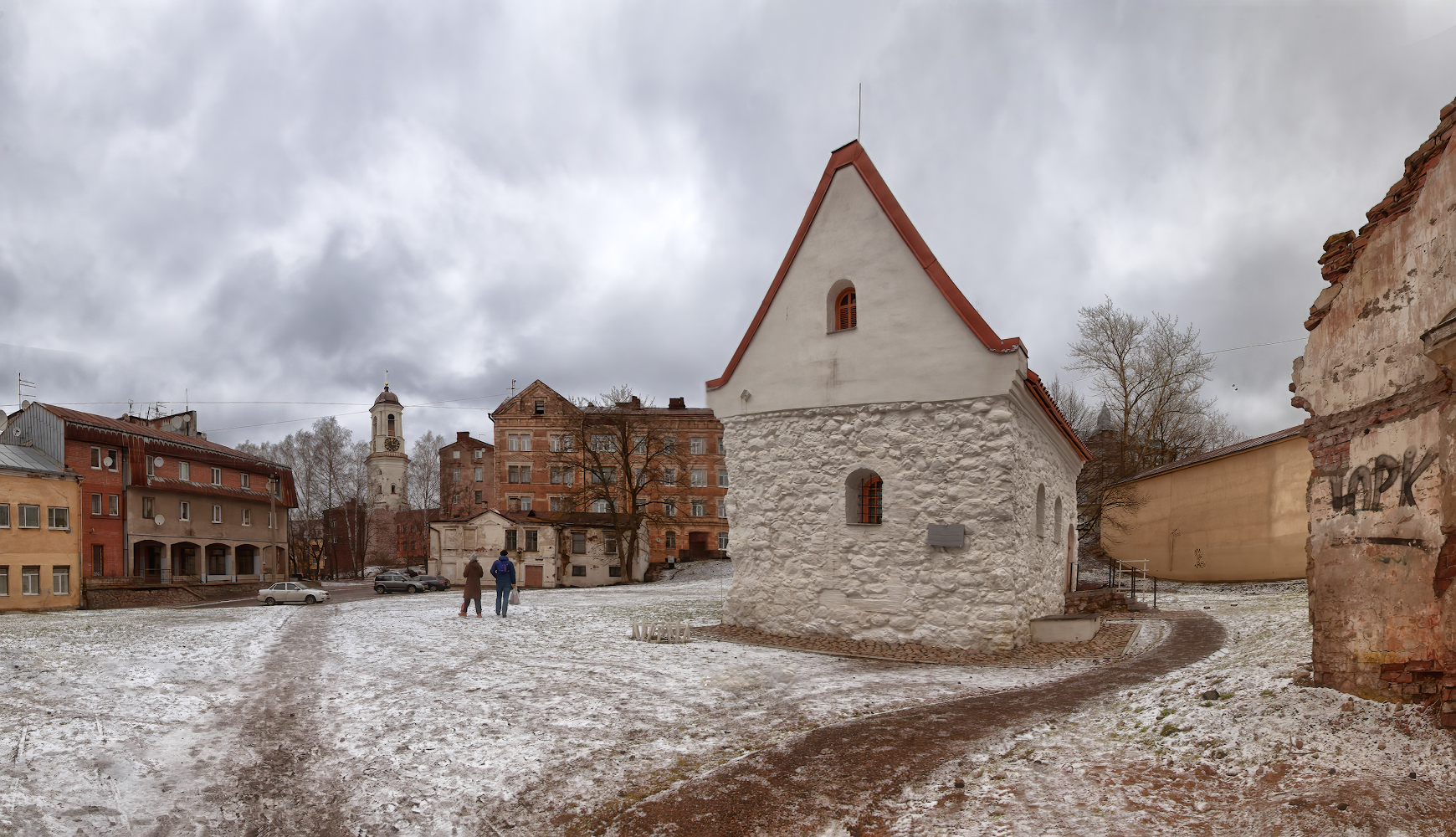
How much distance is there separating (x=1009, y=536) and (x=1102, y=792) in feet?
23.4

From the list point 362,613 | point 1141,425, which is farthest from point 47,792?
point 1141,425

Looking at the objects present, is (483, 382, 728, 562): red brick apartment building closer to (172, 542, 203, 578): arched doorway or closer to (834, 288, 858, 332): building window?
(172, 542, 203, 578): arched doorway

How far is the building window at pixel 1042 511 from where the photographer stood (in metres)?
14.5

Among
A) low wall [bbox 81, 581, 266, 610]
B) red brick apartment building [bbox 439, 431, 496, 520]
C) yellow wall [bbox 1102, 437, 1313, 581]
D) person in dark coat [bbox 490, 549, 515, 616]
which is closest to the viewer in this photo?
person in dark coat [bbox 490, 549, 515, 616]

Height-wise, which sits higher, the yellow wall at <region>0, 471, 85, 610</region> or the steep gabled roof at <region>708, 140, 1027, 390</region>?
the steep gabled roof at <region>708, 140, 1027, 390</region>

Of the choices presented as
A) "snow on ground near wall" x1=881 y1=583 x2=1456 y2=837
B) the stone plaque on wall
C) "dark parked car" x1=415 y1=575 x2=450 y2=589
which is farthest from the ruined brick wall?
"dark parked car" x1=415 y1=575 x2=450 y2=589

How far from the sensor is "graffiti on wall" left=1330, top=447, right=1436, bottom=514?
19.2 ft

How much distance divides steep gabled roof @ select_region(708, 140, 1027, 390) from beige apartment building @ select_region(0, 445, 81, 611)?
30293 millimetres

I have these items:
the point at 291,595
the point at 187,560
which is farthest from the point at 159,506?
the point at 291,595

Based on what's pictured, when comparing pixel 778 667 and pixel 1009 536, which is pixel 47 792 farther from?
pixel 1009 536

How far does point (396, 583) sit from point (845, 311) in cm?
3393

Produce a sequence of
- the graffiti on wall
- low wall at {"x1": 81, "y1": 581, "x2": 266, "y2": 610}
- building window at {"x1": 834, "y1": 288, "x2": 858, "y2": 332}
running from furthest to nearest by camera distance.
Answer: low wall at {"x1": 81, "y1": 581, "x2": 266, "y2": 610}, building window at {"x1": 834, "y1": 288, "x2": 858, "y2": 332}, the graffiti on wall

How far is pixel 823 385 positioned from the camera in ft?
45.9

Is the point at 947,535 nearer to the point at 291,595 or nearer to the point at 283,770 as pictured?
the point at 283,770
